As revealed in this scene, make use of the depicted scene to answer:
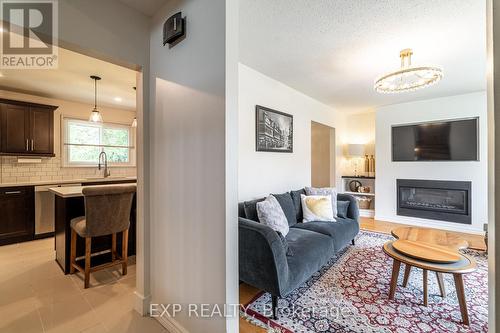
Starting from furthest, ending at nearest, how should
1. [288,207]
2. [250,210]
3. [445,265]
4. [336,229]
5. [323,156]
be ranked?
[323,156] → [288,207] → [336,229] → [250,210] → [445,265]

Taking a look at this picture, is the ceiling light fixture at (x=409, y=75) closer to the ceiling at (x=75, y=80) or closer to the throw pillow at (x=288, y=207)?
the throw pillow at (x=288, y=207)

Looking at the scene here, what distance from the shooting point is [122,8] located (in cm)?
175

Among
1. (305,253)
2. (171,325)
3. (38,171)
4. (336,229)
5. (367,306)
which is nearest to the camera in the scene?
(171,325)

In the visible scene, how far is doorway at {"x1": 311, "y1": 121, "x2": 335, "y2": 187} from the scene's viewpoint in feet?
17.6

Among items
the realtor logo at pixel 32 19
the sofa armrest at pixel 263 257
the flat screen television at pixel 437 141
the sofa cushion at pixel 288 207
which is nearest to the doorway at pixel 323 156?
the flat screen television at pixel 437 141

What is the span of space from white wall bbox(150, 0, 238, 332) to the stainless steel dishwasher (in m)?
3.23

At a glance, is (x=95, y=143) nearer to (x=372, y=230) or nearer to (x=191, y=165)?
(x=191, y=165)

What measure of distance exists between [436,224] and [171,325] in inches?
201

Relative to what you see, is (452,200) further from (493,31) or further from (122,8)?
(122,8)

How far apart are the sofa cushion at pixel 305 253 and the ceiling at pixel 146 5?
2387 mm

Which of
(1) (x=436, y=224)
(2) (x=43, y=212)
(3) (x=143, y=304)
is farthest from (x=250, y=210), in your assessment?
(1) (x=436, y=224)

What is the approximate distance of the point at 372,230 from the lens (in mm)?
4199

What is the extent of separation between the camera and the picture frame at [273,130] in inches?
123

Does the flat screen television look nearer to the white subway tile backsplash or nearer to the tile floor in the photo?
the tile floor
